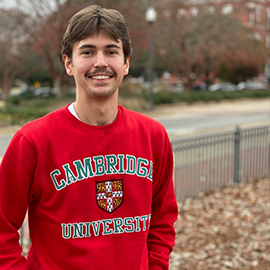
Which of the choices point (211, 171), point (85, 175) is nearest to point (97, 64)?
point (85, 175)

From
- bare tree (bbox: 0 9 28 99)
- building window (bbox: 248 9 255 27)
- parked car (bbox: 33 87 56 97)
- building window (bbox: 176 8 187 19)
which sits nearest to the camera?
bare tree (bbox: 0 9 28 99)

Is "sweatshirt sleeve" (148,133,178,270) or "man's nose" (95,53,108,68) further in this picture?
"sweatshirt sleeve" (148,133,178,270)

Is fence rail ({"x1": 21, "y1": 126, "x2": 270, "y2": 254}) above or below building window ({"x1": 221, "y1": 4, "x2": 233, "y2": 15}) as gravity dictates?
below

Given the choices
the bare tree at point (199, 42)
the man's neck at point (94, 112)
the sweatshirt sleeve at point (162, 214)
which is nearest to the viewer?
the man's neck at point (94, 112)

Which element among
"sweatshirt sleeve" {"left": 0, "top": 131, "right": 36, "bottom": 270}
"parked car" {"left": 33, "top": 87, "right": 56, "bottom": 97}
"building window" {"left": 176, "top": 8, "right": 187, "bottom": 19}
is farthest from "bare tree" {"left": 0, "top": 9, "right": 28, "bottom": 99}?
"sweatshirt sleeve" {"left": 0, "top": 131, "right": 36, "bottom": 270}

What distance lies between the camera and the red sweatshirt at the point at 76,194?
1.63 m

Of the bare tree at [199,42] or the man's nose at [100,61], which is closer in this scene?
the man's nose at [100,61]

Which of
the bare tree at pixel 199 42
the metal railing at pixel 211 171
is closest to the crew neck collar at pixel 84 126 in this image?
the metal railing at pixel 211 171

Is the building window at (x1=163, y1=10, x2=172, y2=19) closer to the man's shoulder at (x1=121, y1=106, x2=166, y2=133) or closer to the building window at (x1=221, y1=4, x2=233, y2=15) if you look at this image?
the building window at (x1=221, y1=4, x2=233, y2=15)

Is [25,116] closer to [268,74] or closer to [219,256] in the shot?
[219,256]

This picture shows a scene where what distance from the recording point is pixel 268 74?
69.4 meters

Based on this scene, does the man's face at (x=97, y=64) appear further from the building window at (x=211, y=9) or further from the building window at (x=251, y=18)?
the building window at (x=251, y=18)

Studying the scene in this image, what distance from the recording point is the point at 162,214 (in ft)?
6.45

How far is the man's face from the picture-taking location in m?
1.67
